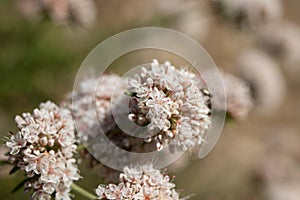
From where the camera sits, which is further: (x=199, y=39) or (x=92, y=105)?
(x=199, y=39)

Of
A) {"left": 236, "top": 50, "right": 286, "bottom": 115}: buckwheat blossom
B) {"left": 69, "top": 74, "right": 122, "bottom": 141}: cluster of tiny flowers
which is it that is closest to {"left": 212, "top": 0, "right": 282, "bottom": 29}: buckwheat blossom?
{"left": 236, "top": 50, "right": 286, "bottom": 115}: buckwheat blossom

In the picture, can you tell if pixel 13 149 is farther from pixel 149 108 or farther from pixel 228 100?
pixel 228 100

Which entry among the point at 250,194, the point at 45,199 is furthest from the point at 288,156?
the point at 45,199

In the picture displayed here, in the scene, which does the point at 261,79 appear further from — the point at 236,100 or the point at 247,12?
the point at 236,100

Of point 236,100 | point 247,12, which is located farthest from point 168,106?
point 247,12

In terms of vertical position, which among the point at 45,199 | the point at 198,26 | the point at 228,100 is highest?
the point at 198,26

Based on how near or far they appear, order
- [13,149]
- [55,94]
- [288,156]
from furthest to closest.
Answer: [288,156]
[55,94]
[13,149]

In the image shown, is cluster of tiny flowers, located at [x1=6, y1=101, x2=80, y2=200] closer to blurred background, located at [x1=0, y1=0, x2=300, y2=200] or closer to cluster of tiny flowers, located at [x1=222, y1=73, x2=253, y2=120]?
cluster of tiny flowers, located at [x1=222, y1=73, x2=253, y2=120]

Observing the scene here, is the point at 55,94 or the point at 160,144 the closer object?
the point at 160,144

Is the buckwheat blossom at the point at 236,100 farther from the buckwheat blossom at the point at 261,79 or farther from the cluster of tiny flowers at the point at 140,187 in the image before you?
the buckwheat blossom at the point at 261,79
